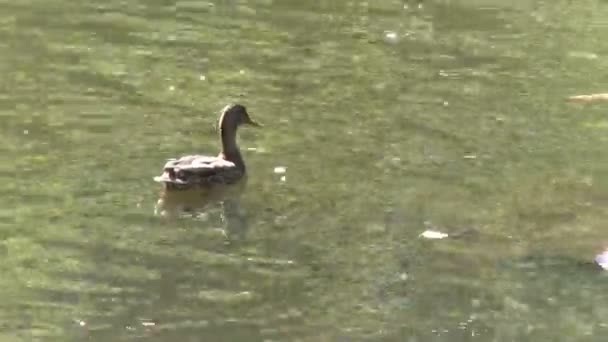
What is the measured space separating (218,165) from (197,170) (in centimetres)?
17

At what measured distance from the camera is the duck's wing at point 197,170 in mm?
11219

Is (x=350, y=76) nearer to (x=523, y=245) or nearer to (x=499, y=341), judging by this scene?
(x=523, y=245)

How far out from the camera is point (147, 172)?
37.9 ft

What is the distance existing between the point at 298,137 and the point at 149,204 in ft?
6.54

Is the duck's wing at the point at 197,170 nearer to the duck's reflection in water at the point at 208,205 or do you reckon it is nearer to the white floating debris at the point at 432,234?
the duck's reflection in water at the point at 208,205

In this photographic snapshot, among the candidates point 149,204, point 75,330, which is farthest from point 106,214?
point 75,330

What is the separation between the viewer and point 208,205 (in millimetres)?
11461

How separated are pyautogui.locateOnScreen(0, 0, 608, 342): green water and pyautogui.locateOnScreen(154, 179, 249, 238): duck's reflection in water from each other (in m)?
0.05

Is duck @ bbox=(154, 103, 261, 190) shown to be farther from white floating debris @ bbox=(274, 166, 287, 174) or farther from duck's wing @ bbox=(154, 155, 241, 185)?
white floating debris @ bbox=(274, 166, 287, 174)

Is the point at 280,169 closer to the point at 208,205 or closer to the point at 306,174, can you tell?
the point at 306,174

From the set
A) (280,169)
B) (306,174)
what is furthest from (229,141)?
(306,174)

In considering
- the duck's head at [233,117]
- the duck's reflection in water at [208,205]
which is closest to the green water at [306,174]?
the duck's reflection in water at [208,205]

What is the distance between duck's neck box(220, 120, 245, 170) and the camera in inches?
472

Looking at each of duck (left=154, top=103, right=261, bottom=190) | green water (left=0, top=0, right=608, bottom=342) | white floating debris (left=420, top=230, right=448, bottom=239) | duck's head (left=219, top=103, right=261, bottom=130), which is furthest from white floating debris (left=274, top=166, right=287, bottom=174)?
white floating debris (left=420, top=230, right=448, bottom=239)
